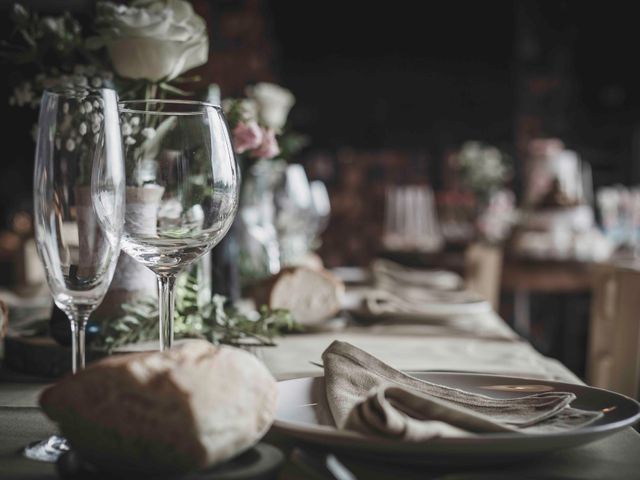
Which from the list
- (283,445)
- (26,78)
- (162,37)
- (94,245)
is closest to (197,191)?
(94,245)

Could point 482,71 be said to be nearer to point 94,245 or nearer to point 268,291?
point 268,291

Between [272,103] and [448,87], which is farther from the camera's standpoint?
[448,87]

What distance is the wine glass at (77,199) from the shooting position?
0.58 meters

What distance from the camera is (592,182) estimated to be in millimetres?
8203

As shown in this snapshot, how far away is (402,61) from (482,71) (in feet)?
2.73

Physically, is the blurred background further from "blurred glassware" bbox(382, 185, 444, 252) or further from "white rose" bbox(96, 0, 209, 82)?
"white rose" bbox(96, 0, 209, 82)

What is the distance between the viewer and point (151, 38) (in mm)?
936

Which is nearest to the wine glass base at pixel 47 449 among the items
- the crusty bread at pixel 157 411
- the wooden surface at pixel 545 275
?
the crusty bread at pixel 157 411

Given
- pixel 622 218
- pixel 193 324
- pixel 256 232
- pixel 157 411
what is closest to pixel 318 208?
pixel 256 232

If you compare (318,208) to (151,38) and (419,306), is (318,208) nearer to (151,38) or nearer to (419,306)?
(419,306)

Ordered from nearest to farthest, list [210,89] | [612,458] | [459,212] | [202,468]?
[202,468]
[612,458]
[210,89]
[459,212]

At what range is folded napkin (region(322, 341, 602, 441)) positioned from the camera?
0.53 meters

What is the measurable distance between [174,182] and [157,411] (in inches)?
10.2

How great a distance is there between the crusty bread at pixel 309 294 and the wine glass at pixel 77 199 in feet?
2.20
